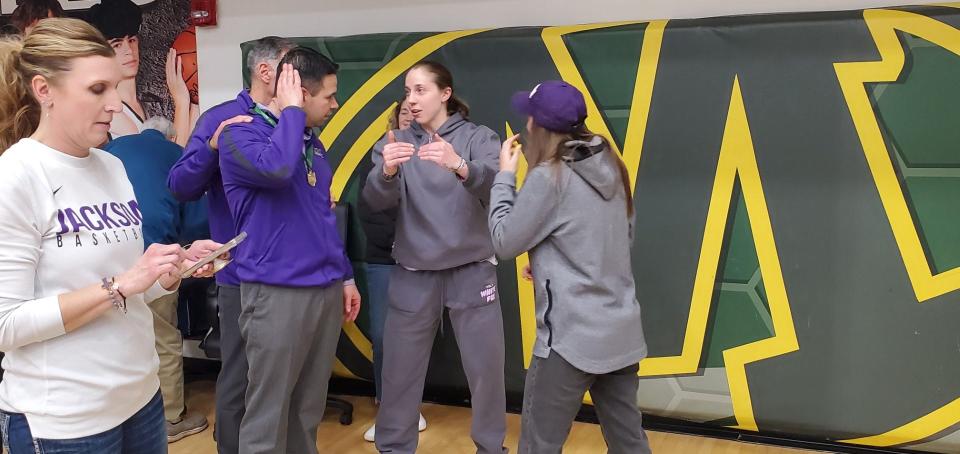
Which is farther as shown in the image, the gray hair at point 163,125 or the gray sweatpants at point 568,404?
the gray hair at point 163,125

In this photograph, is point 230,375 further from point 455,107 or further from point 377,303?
point 455,107

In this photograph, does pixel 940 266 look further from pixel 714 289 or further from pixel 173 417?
pixel 173 417

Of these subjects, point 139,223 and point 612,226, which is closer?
point 139,223

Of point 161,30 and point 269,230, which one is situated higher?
point 161,30

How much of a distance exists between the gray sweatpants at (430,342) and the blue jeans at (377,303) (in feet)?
1.80

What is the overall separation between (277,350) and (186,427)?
144cm

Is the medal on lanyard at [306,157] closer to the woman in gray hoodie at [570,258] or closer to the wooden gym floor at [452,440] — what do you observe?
the woman in gray hoodie at [570,258]

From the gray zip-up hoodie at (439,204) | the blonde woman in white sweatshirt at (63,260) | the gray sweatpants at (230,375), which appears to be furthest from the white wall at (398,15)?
the blonde woman in white sweatshirt at (63,260)

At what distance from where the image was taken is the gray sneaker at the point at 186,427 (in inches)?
125

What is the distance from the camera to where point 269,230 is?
2117mm

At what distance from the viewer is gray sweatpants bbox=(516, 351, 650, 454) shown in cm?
195

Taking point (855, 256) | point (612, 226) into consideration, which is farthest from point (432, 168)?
point (855, 256)

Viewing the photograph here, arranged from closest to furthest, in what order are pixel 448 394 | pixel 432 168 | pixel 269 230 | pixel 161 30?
1. pixel 269 230
2. pixel 432 168
3. pixel 448 394
4. pixel 161 30

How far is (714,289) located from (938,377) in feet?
2.93
